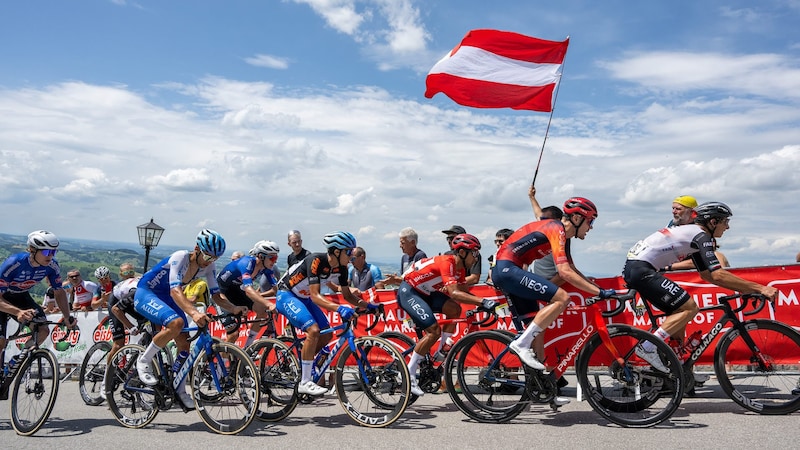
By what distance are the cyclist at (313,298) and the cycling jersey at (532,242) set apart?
179 centimetres

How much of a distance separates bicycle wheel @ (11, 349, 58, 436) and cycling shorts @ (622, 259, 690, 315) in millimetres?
6262

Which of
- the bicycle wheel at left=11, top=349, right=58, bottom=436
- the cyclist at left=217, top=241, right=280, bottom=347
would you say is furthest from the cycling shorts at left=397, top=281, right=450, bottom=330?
the bicycle wheel at left=11, top=349, right=58, bottom=436

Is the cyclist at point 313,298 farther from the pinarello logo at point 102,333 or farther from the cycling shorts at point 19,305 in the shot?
the pinarello logo at point 102,333

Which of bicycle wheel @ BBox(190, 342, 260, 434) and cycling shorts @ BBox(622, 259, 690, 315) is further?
cycling shorts @ BBox(622, 259, 690, 315)

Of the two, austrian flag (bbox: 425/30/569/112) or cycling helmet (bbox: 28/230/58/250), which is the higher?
austrian flag (bbox: 425/30/569/112)

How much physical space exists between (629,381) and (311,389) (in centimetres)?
326

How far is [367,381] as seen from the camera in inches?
271

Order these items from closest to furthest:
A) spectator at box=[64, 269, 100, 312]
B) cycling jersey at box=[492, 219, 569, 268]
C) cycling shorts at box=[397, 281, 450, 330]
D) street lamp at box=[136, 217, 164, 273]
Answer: cycling jersey at box=[492, 219, 569, 268]
cycling shorts at box=[397, 281, 450, 330]
spectator at box=[64, 269, 100, 312]
street lamp at box=[136, 217, 164, 273]

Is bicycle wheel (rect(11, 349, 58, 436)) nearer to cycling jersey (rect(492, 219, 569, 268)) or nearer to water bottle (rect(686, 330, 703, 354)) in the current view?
cycling jersey (rect(492, 219, 569, 268))

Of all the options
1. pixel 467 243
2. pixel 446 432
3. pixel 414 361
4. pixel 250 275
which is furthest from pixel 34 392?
pixel 467 243

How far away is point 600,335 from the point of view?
617cm

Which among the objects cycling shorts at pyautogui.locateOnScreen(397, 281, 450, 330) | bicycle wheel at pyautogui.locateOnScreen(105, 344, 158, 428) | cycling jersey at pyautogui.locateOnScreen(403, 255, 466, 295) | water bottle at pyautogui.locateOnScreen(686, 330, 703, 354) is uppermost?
cycling jersey at pyautogui.locateOnScreen(403, 255, 466, 295)

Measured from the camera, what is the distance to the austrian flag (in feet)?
36.5

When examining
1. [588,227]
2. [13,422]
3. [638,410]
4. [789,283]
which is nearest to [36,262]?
[13,422]
